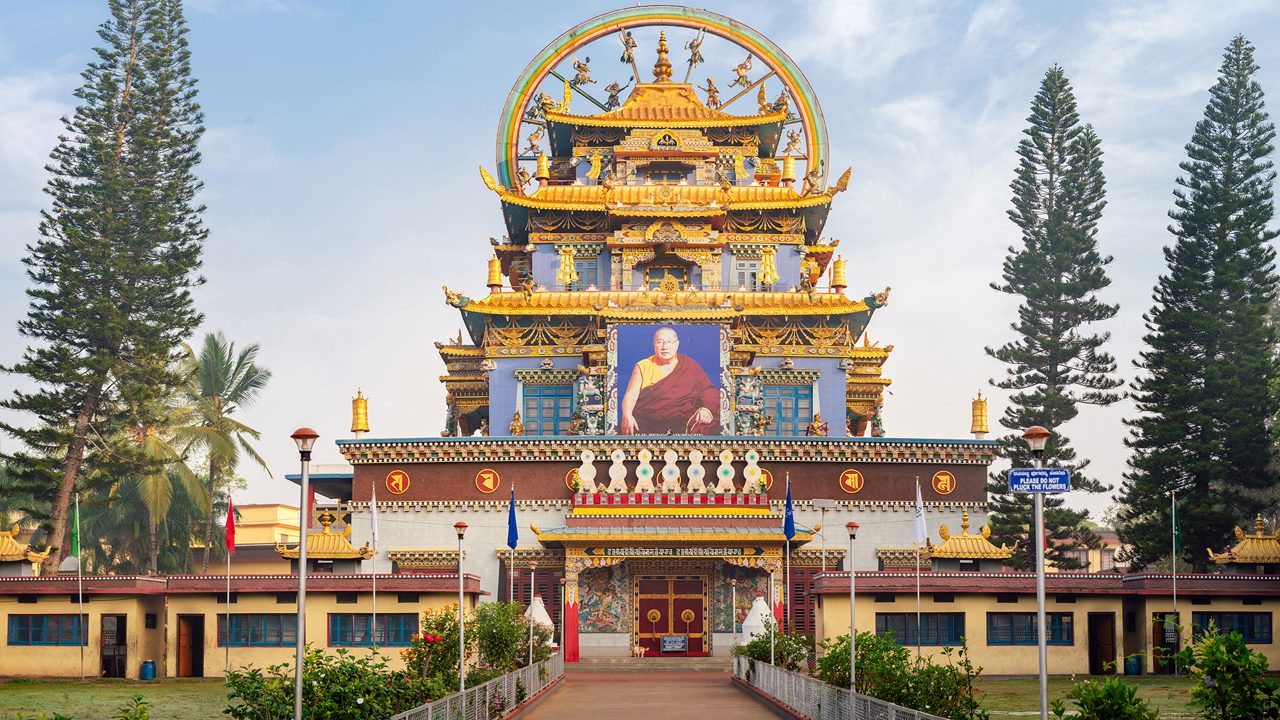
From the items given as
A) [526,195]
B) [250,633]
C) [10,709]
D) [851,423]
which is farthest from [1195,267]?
[10,709]

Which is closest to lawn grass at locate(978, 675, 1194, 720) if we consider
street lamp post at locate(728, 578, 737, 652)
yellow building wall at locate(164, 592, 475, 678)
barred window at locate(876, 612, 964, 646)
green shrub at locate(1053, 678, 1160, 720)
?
barred window at locate(876, 612, 964, 646)

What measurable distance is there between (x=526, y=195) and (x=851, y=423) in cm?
1592

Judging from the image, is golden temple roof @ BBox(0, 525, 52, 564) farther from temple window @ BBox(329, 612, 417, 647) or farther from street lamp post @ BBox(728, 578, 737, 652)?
street lamp post @ BBox(728, 578, 737, 652)

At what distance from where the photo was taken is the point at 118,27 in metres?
55.9

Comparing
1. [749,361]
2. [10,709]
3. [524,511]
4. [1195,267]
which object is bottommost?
[10,709]

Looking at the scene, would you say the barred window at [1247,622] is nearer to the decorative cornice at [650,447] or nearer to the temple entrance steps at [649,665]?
the decorative cornice at [650,447]

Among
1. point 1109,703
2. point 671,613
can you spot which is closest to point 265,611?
point 671,613

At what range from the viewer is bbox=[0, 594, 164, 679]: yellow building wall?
38.5 m

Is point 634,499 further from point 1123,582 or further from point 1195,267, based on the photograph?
point 1195,267

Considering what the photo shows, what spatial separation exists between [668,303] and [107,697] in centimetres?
2459

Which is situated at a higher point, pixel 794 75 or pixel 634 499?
pixel 794 75

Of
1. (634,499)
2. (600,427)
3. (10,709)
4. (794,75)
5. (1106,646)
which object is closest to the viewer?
(10,709)

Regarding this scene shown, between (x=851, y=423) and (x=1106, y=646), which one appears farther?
(x=851, y=423)

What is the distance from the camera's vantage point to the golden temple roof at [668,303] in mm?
50000
